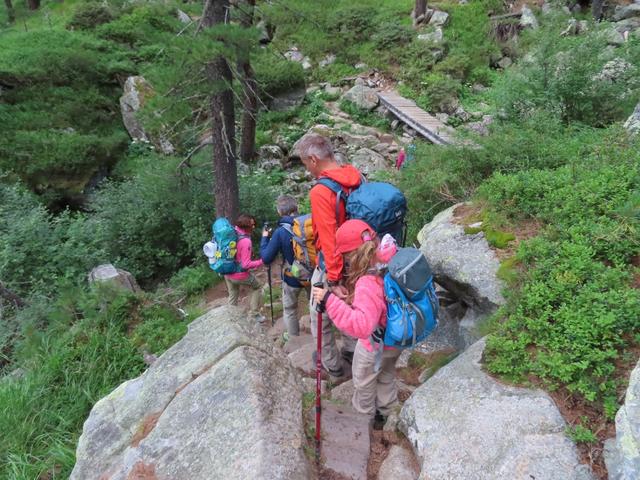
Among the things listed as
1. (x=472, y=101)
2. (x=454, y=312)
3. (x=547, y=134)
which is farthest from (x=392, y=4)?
(x=454, y=312)

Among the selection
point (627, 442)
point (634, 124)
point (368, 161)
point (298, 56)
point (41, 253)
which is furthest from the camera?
point (298, 56)

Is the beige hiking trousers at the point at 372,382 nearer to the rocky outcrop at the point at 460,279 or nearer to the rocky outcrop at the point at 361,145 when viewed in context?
the rocky outcrop at the point at 460,279

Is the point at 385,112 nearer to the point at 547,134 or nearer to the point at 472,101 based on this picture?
the point at 472,101

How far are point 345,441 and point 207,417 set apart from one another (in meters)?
0.99

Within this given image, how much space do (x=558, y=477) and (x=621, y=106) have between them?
7198 mm

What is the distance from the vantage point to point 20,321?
6.38 m

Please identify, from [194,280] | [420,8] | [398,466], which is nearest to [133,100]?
[194,280]

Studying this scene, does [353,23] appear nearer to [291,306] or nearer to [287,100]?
[287,100]

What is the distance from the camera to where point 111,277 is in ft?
22.8

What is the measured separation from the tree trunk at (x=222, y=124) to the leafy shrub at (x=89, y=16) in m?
17.5

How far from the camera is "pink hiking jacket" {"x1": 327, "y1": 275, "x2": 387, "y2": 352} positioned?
293 cm

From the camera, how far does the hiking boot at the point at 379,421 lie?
3.46 m

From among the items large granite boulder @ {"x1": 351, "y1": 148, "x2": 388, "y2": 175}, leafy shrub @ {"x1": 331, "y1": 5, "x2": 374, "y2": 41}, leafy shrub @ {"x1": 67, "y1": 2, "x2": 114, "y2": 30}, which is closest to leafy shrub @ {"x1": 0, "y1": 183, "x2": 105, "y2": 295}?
large granite boulder @ {"x1": 351, "y1": 148, "x2": 388, "y2": 175}

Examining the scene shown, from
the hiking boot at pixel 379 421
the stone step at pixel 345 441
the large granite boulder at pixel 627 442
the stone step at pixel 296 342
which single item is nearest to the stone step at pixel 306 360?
the stone step at pixel 296 342
